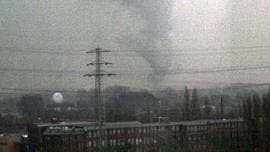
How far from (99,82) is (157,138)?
5870 millimetres

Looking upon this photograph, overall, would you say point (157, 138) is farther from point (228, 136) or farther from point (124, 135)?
point (228, 136)

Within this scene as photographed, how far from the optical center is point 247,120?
14141 millimetres

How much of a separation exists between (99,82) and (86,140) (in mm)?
4826

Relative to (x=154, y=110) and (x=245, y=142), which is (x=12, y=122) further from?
(x=245, y=142)

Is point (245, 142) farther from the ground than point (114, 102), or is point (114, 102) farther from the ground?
point (114, 102)

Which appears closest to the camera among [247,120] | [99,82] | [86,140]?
[99,82]

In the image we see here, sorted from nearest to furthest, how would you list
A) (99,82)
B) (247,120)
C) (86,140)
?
1. (99,82)
2. (86,140)
3. (247,120)

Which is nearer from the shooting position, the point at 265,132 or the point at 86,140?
the point at 86,140

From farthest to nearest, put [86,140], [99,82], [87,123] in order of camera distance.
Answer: [87,123] → [86,140] → [99,82]

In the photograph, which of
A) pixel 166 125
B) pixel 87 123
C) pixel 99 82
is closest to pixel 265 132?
pixel 166 125

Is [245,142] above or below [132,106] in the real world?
below

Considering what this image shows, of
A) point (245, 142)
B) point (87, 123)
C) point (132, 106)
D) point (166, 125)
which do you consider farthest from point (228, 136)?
point (87, 123)

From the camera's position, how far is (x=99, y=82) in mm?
7711

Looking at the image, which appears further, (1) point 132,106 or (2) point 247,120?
(2) point 247,120
